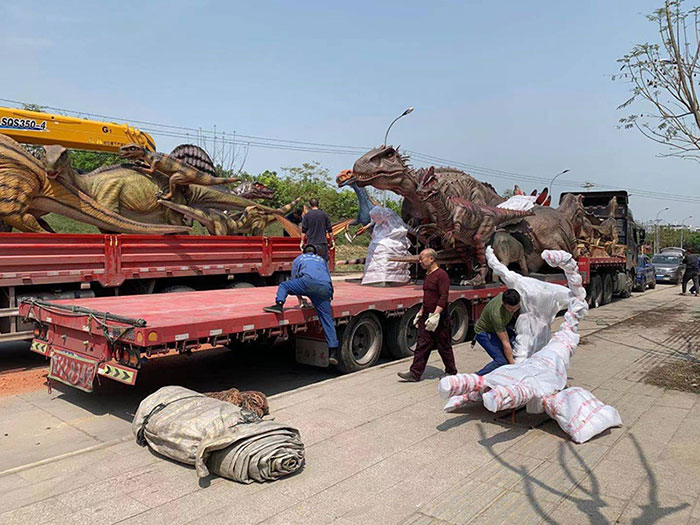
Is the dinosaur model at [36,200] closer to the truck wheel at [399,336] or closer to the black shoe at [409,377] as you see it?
the truck wheel at [399,336]

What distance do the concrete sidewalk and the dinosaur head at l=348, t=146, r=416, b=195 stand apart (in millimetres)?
3608

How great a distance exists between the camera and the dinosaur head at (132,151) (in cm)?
1049

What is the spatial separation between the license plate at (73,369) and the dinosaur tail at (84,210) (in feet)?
15.2

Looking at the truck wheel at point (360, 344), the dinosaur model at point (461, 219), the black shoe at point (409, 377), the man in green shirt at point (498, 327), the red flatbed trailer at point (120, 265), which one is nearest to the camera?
the man in green shirt at point (498, 327)

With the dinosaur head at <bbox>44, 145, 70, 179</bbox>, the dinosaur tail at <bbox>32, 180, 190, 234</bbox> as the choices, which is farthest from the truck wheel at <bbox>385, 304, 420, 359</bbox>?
the dinosaur head at <bbox>44, 145, 70, 179</bbox>

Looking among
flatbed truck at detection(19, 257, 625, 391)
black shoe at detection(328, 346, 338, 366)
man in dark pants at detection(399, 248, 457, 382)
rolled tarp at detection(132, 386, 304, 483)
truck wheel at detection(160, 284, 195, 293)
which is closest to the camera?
rolled tarp at detection(132, 386, 304, 483)

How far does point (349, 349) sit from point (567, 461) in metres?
3.38

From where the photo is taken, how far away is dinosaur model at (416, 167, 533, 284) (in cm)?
927

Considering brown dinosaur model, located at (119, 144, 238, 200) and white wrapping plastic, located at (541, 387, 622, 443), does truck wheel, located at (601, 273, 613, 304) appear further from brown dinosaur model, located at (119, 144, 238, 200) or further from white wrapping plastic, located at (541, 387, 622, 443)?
white wrapping plastic, located at (541, 387, 622, 443)

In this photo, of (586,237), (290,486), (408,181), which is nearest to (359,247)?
(586,237)

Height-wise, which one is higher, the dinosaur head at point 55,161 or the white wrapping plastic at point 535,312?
the dinosaur head at point 55,161

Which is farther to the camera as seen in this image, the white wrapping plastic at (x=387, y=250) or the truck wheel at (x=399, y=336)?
the white wrapping plastic at (x=387, y=250)

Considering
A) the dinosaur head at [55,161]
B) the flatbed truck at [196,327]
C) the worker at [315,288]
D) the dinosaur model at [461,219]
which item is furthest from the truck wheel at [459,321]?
the dinosaur head at [55,161]

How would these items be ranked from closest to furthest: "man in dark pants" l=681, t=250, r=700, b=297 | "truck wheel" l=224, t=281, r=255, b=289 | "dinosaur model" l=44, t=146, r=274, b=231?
1. "dinosaur model" l=44, t=146, r=274, b=231
2. "truck wheel" l=224, t=281, r=255, b=289
3. "man in dark pants" l=681, t=250, r=700, b=297
